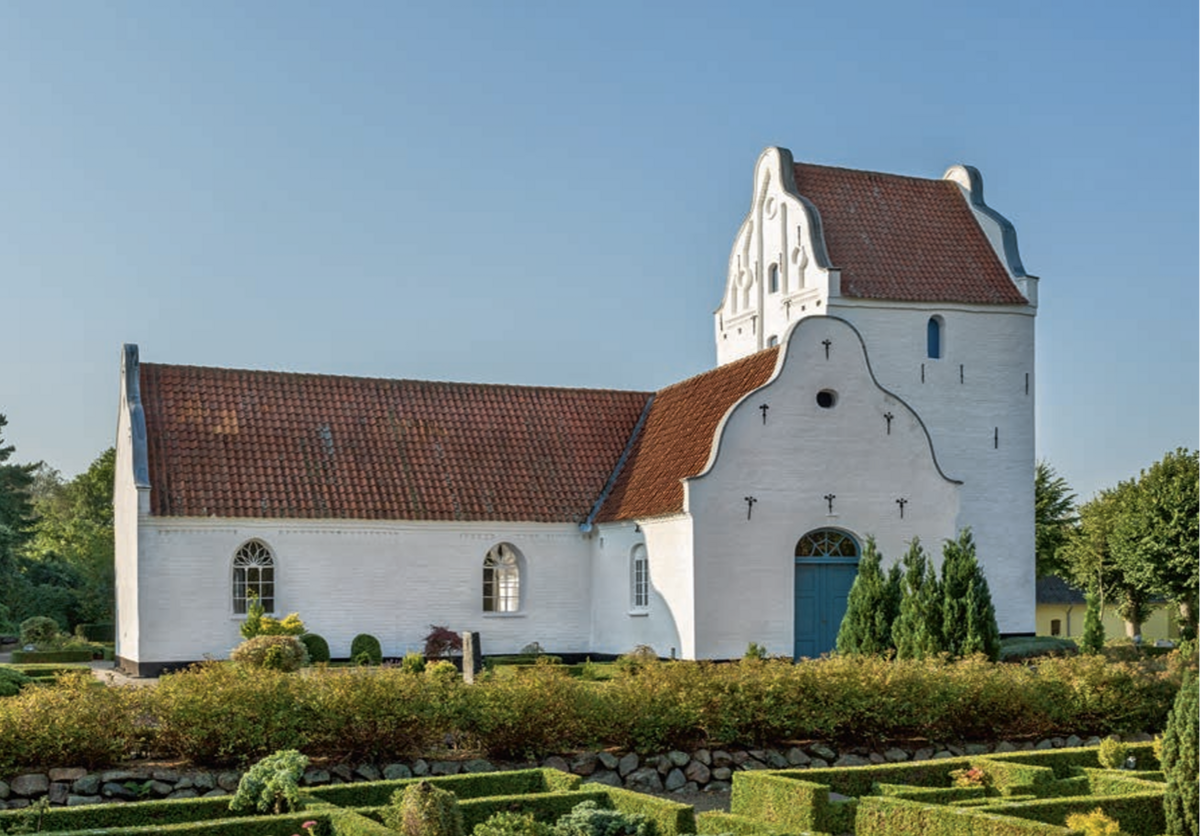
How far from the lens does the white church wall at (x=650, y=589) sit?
86.2 feet

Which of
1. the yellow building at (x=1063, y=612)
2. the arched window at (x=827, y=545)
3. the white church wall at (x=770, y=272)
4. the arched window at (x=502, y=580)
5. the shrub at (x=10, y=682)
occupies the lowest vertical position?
the yellow building at (x=1063, y=612)

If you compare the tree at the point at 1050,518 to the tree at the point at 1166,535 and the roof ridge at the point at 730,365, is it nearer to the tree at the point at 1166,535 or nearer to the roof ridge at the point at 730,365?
the tree at the point at 1166,535

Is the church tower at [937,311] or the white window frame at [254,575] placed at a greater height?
the church tower at [937,311]

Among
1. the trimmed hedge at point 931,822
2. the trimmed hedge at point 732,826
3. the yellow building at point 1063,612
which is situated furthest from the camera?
the yellow building at point 1063,612

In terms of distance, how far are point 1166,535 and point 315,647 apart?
30148mm

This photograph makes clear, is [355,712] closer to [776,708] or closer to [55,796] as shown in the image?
[55,796]

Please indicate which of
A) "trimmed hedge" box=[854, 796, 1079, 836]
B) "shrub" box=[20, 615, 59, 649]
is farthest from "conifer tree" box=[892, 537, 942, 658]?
"shrub" box=[20, 615, 59, 649]

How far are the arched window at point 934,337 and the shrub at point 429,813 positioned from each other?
78.5 ft

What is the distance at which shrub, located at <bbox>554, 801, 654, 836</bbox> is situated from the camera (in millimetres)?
11531

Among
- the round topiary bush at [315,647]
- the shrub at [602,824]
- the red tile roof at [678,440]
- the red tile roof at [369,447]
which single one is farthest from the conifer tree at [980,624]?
the round topiary bush at [315,647]

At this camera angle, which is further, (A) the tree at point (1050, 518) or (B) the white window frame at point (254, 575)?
(A) the tree at point (1050, 518)

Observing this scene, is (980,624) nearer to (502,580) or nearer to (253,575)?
(502,580)

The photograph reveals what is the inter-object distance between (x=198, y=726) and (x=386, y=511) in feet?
44.8

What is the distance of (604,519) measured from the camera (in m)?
29.6
